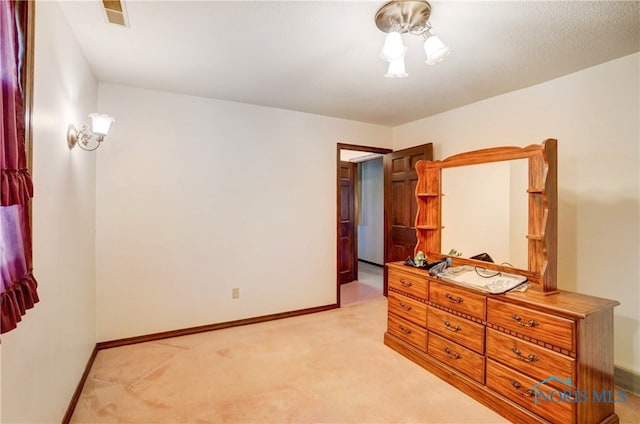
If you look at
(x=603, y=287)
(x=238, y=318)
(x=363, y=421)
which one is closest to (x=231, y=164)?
(x=238, y=318)

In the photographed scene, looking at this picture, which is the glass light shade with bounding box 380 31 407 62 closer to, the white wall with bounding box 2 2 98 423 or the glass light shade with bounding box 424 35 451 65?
the glass light shade with bounding box 424 35 451 65

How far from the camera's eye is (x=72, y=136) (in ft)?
6.41

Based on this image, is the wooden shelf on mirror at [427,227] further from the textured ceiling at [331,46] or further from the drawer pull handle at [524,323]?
the textured ceiling at [331,46]

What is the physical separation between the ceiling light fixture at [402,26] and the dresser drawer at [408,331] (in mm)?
2019

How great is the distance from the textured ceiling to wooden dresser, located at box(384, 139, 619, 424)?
732mm

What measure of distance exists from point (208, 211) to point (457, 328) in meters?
2.58

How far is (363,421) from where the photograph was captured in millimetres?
1914

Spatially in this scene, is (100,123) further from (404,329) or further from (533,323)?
(533,323)

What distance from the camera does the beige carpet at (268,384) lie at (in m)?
1.97

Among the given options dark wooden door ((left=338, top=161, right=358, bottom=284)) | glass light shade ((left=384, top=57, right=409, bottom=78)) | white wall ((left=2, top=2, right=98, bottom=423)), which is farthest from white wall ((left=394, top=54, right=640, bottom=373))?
white wall ((left=2, top=2, right=98, bottom=423))

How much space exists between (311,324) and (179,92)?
282cm

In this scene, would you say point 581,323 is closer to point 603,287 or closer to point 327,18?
point 603,287

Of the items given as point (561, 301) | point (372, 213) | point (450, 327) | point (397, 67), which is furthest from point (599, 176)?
point (372, 213)

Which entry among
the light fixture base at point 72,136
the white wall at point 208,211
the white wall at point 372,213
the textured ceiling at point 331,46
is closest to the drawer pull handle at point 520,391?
the textured ceiling at point 331,46
